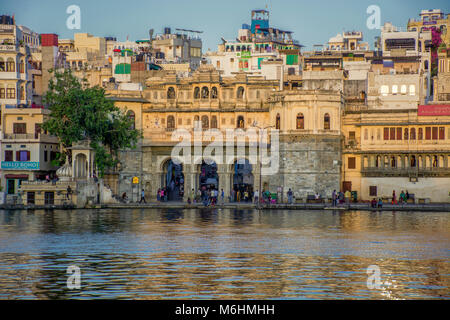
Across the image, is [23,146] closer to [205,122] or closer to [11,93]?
[11,93]

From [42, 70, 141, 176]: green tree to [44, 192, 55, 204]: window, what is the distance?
448cm

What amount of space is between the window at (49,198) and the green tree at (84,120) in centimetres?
448

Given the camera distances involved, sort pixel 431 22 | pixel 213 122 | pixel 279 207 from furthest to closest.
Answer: pixel 431 22, pixel 213 122, pixel 279 207

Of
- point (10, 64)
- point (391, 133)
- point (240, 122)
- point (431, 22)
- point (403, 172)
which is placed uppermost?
point (431, 22)

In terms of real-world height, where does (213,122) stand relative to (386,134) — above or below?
above

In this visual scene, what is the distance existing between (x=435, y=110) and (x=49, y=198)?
31739 mm

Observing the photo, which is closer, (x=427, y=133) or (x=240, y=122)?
(x=427, y=133)

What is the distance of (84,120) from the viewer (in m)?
72.4

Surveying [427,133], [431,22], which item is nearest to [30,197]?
[427,133]

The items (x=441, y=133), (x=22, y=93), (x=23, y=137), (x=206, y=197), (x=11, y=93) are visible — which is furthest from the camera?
(x=22, y=93)

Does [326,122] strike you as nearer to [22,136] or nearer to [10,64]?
[22,136]

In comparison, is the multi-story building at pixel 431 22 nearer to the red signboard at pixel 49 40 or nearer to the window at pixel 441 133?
the window at pixel 441 133

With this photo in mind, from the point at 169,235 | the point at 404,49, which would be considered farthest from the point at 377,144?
the point at 169,235

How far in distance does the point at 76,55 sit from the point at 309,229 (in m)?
73.0
